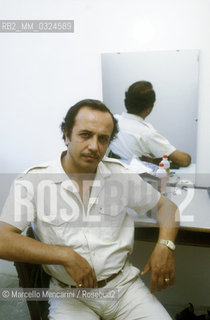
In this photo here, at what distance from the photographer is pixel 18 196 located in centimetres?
140

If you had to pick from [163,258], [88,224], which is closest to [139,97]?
[88,224]

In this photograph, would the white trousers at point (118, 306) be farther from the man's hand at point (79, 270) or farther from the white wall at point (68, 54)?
the white wall at point (68, 54)

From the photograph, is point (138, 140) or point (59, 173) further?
point (138, 140)

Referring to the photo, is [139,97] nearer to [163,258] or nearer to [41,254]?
[163,258]

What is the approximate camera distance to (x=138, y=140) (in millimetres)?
2057

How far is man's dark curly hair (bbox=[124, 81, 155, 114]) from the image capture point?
1.98 metres

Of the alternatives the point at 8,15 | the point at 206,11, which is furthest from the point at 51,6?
the point at 206,11

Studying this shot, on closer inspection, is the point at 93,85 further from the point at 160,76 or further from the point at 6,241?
the point at 6,241

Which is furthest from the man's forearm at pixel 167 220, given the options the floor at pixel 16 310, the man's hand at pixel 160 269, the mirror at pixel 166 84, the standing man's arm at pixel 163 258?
the floor at pixel 16 310

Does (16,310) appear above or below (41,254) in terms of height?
below

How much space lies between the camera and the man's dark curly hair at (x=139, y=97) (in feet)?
6.50

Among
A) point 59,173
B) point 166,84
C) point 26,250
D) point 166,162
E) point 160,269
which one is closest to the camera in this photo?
point 26,250

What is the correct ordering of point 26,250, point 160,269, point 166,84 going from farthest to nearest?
point 166,84, point 160,269, point 26,250

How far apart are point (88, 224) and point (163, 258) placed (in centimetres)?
40
